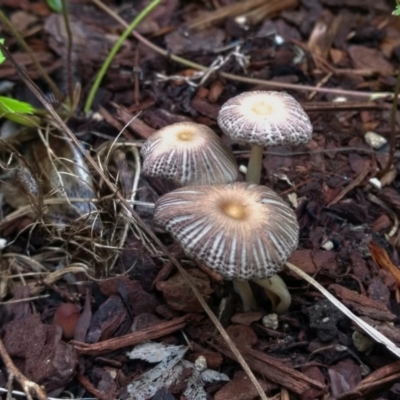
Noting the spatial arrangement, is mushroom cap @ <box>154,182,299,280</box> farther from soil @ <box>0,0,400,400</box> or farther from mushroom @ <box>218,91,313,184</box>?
soil @ <box>0,0,400,400</box>

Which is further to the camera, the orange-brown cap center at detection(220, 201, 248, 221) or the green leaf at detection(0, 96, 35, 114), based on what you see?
the green leaf at detection(0, 96, 35, 114)

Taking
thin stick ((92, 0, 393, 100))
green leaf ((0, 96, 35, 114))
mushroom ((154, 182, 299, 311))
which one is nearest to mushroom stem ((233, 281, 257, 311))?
mushroom ((154, 182, 299, 311))

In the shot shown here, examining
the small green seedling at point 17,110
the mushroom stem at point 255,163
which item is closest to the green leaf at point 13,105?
the small green seedling at point 17,110

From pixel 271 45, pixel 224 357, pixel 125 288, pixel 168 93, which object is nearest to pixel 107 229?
pixel 125 288

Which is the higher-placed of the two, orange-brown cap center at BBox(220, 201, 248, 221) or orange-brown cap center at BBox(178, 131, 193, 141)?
orange-brown cap center at BBox(178, 131, 193, 141)

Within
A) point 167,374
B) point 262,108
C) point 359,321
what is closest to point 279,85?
point 262,108

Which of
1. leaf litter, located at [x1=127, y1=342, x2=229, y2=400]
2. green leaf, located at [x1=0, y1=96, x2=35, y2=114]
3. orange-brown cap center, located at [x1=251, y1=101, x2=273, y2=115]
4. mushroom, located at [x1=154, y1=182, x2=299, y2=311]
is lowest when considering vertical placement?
leaf litter, located at [x1=127, y1=342, x2=229, y2=400]

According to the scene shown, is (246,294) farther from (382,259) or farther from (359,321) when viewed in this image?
(382,259)

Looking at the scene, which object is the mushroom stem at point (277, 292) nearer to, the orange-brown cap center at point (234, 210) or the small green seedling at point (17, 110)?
the orange-brown cap center at point (234, 210)

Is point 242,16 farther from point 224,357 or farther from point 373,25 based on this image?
point 224,357
